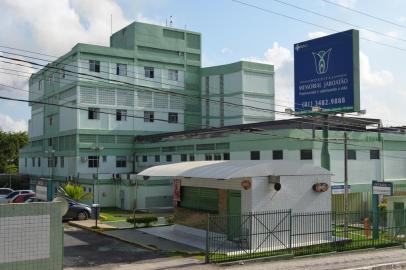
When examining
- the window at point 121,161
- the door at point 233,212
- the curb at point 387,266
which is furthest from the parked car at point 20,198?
the curb at point 387,266

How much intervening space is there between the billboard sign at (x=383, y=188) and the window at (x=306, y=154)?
894 centimetres

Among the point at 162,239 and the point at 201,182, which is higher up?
the point at 201,182

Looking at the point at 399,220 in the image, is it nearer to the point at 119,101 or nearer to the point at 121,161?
the point at 121,161

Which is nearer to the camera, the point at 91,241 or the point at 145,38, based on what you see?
the point at 91,241

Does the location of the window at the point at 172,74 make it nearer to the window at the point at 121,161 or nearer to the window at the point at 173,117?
the window at the point at 173,117

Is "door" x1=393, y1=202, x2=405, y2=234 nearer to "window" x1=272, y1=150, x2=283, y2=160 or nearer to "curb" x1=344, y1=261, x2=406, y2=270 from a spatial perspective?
"curb" x1=344, y1=261, x2=406, y2=270

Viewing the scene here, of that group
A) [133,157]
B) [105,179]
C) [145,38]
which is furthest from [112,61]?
[105,179]

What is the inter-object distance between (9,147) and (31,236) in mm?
80387

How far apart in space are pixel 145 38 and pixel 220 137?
2687 centimetres

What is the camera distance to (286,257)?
21484mm

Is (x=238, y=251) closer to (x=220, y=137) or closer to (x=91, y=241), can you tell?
(x=91, y=241)

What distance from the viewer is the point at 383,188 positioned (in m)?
26.0

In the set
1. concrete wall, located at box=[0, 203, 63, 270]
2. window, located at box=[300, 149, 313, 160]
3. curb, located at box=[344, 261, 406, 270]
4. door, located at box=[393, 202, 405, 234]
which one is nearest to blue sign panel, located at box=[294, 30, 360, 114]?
window, located at box=[300, 149, 313, 160]

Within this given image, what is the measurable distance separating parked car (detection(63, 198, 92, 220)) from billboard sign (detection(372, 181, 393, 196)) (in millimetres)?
20598
